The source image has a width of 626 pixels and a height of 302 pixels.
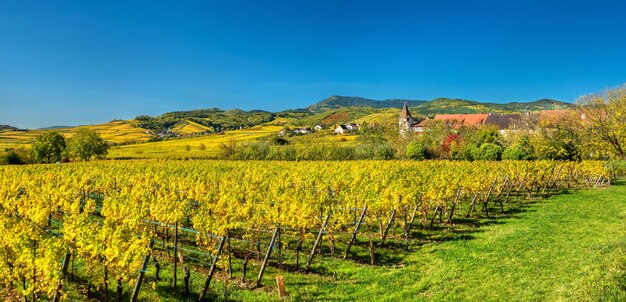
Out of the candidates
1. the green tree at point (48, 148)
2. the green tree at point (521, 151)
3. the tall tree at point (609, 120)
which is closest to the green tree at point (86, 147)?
the green tree at point (48, 148)

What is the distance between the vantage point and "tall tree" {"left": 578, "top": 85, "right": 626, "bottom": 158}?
80.0 ft

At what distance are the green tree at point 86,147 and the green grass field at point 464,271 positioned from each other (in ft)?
193

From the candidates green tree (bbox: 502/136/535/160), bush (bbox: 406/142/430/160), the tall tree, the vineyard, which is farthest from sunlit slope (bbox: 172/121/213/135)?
the tall tree

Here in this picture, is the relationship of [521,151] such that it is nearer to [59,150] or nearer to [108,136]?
[59,150]

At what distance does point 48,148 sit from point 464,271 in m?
70.6

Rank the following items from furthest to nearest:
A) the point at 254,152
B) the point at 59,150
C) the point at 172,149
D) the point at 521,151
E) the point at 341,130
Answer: the point at 341,130 → the point at 172,149 → the point at 59,150 → the point at 254,152 → the point at 521,151

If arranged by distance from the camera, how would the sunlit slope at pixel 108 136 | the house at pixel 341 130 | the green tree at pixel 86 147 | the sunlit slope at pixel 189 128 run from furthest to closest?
the sunlit slope at pixel 189 128, the house at pixel 341 130, the sunlit slope at pixel 108 136, the green tree at pixel 86 147

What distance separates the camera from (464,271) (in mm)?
11734

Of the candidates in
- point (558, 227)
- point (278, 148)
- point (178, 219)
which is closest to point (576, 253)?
point (558, 227)

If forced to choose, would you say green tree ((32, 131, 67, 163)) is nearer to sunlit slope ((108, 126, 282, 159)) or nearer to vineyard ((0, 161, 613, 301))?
sunlit slope ((108, 126, 282, 159))

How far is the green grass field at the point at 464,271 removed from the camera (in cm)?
980

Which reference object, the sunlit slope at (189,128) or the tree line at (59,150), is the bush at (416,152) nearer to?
the tree line at (59,150)

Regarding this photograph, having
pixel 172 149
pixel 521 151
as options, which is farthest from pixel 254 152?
pixel 521 151

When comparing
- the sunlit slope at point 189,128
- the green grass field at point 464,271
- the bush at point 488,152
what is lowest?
the green grass field at point 464,271
